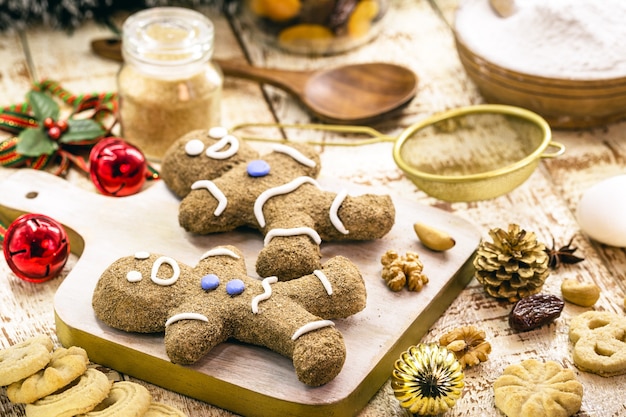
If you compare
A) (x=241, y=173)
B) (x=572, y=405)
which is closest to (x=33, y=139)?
(x=241, y=173)

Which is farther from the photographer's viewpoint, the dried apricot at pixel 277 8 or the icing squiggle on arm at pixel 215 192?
the dried apricot at pixel 277 8

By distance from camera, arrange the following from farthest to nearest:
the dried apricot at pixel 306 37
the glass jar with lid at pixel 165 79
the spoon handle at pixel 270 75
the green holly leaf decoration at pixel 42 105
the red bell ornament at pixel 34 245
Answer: the dried apricot at pixel 306 37
the spoon handle at pixel 270 75
the green holly leaf decoration at pixel 42 105
the glass jar with lid at pixel 165 79
the red bell ornament at pixel 34 245

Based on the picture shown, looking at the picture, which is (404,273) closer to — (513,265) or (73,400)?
(513,265)

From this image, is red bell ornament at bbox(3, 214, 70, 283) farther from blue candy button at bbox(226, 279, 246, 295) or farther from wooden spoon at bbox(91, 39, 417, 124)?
wooden spoon at bbox(91, 39, 417, 124)

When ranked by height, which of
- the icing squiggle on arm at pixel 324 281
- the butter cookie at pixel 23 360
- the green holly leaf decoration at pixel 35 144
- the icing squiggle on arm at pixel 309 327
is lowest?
the green holly leaf decoration at pixel 35 144

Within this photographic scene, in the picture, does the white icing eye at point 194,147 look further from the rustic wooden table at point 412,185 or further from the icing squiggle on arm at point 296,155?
the rustic wooden table at point 412,185

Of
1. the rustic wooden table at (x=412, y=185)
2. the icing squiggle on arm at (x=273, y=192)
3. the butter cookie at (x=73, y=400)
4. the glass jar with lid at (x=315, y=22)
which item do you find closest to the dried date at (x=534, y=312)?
the rustic wooden table at (x=412, y=185)

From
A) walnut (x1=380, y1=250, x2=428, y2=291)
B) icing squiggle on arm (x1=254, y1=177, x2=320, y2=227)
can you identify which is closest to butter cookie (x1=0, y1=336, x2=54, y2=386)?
icing squiggle on arm (x1=254, y1=177, x2=320, y2=227)
